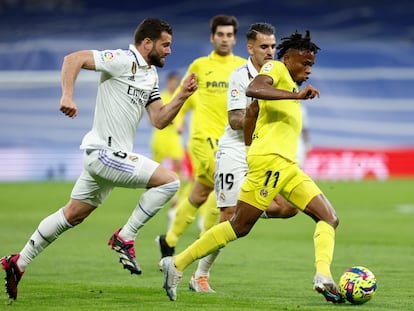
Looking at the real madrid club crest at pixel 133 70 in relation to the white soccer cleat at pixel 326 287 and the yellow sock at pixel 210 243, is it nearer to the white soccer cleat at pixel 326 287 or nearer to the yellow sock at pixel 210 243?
the yellow sock at pixel 210 243

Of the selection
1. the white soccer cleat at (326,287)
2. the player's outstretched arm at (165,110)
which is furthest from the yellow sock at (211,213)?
the white soccer cleat at (326,287)

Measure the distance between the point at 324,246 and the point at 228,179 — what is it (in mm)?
1777

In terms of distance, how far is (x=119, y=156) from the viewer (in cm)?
877

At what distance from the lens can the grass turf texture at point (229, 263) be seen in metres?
8.46

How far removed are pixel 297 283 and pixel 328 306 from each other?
5.75 feet

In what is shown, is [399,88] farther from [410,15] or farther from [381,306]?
[381,306]

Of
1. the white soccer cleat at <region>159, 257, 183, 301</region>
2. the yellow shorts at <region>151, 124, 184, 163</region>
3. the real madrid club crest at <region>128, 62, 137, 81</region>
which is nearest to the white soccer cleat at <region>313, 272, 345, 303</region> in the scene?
the white soccer cleat at <region>159, 257, 183, 301</region>

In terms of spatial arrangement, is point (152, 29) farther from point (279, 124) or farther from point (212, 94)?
point (212, 94)

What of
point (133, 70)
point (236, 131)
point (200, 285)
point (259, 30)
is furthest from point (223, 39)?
point (200, 285)

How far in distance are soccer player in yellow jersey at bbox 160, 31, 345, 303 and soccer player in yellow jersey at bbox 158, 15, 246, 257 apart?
9.63 ft

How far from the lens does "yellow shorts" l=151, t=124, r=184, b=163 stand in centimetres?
2070

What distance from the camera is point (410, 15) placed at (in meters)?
37.3

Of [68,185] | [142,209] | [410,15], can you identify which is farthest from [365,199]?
[410,15]

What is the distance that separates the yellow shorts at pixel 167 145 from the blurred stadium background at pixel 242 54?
339 inches
